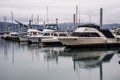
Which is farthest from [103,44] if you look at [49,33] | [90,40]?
[49,33]

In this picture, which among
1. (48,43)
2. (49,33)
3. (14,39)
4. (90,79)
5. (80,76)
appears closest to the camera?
(90,79)

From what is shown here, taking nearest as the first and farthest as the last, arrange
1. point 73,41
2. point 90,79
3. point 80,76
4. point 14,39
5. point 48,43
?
point 90,79 < point 80,76 < point 73,41 < point 48,43 < point 14,39

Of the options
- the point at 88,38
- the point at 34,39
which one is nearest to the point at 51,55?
the point at 88,38

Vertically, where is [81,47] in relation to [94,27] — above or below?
below

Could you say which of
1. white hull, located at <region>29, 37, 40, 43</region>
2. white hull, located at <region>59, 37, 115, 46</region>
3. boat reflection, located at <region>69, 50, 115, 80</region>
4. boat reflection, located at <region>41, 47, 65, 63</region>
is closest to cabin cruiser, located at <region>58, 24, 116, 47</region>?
white hull, located at <region>59, 37, 115, 46</region>

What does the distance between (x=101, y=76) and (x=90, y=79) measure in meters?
1.43

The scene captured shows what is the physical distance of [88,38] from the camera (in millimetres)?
39156

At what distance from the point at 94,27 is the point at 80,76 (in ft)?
72.5

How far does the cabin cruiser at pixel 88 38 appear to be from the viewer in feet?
127

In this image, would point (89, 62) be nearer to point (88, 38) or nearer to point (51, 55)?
point (51, 55)

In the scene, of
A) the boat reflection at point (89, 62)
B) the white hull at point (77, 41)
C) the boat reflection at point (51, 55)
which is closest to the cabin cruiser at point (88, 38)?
the white hull at point (77, 41)

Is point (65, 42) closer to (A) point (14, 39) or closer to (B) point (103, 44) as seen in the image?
(B) point (103, 44)

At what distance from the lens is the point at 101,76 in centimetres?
1953

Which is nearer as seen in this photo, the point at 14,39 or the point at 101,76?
the point at 101,76
